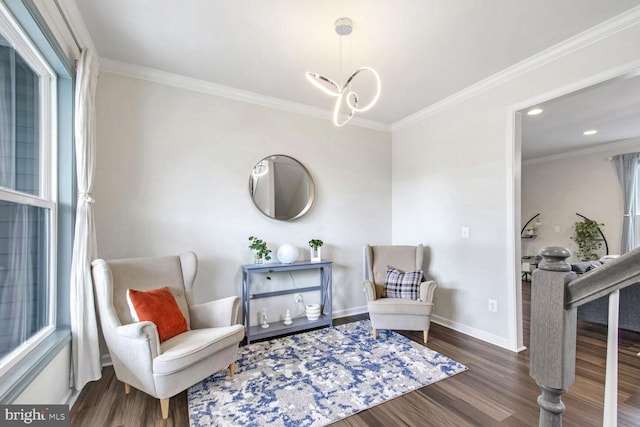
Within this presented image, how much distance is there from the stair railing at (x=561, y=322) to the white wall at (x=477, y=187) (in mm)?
2361

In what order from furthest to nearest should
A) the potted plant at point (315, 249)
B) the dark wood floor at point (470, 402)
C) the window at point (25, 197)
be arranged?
1. the potted plant at point (315, 249)
2. the dark wood floor at point (470, 402)
3. the window at point (25, 197)

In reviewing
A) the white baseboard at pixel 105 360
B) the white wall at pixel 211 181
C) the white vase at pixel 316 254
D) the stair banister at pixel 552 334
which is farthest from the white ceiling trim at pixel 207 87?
the stair banister at pixel 552 334

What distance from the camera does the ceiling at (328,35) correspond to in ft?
6.54

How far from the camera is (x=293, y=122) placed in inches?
140

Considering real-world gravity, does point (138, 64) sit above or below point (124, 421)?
above

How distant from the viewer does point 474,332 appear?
311 centimetres

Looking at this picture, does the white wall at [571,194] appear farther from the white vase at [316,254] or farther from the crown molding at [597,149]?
the white vase at [316,254]

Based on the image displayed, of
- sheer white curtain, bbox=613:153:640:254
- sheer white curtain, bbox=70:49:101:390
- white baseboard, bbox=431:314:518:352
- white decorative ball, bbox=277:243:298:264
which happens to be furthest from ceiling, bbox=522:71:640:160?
sheer white curtain, bbox=70:49:101:390

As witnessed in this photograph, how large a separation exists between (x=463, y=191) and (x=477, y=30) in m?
1.59

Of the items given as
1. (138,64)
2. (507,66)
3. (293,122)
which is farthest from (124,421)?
(507,66)

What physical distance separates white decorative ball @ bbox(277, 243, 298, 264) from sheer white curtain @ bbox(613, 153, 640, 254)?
18.0 ft

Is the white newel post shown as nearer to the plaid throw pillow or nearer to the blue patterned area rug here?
the blue patterned area rug

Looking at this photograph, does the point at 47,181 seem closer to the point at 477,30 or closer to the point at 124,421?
the point at 124,421

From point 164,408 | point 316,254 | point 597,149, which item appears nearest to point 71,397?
point 164,408
